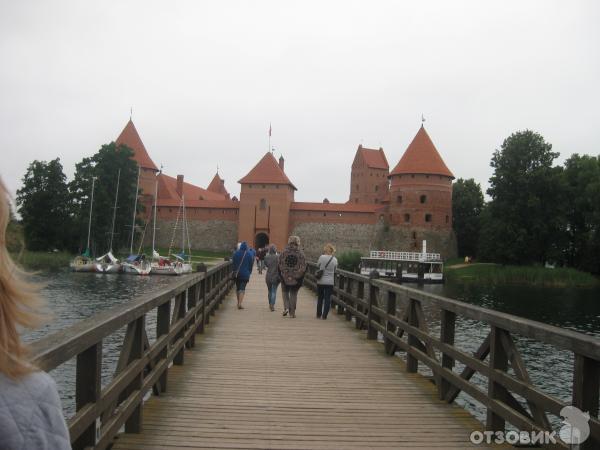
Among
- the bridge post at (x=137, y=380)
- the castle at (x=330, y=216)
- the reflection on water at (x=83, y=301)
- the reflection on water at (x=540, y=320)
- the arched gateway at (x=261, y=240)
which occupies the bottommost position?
the reflection on water at (x=83, y=301)

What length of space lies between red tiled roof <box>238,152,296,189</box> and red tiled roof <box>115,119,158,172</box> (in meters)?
9.71

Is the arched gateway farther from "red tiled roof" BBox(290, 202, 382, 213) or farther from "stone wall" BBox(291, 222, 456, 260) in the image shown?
"red tiled roof" BBox(290, 202, 382, 213)

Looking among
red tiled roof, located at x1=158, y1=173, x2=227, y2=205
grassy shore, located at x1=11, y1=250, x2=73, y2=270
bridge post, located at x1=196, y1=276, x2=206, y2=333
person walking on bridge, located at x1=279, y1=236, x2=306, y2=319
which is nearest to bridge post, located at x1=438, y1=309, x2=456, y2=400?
bridge post, located at x1=196, y1=276, x2=206, y2=333

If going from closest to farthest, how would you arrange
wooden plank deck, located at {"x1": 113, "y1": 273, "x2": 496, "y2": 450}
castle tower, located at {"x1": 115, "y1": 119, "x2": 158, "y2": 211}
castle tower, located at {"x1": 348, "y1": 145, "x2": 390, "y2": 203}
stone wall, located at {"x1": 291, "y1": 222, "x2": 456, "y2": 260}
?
wooden plank deck, located at {"x1": 113, "y1": 273, "x2": 496, "y2": 450} → stone wall, located at {"x1": 291, "y1": 222, "x2": 456, "y2": 260} → castle tower, located at {"x1": 115, "y1": 119, "x2": 158, "y2": 211} → castle tower, located at {"x1": 348, "y1": 145, "x2": 390, "y2": 203}

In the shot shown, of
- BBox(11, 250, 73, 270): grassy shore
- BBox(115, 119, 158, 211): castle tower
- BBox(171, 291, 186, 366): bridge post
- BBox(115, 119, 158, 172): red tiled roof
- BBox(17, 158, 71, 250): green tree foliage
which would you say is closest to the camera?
BBox(171, 291, 186, 366): bridge post

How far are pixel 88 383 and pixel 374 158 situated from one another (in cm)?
7123

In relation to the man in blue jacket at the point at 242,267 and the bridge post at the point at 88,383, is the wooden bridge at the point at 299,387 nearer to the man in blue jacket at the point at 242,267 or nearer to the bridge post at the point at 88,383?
the bridge post at the point at 88,383

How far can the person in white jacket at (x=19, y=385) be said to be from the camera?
1172 mm

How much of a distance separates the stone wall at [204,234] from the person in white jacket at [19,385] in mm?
49372

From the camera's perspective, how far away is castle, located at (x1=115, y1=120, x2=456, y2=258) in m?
48.8

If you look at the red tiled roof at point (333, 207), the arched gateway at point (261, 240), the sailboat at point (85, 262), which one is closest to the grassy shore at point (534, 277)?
the red tiled roof at point (333, 207)

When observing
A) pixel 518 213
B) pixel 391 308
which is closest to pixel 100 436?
pixel 391 308

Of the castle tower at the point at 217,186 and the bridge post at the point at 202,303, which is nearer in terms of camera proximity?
the bridge post at the point at 202,303

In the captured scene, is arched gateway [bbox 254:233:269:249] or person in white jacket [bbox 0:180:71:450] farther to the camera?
arched gateway [bbox 254:233:269:249]
